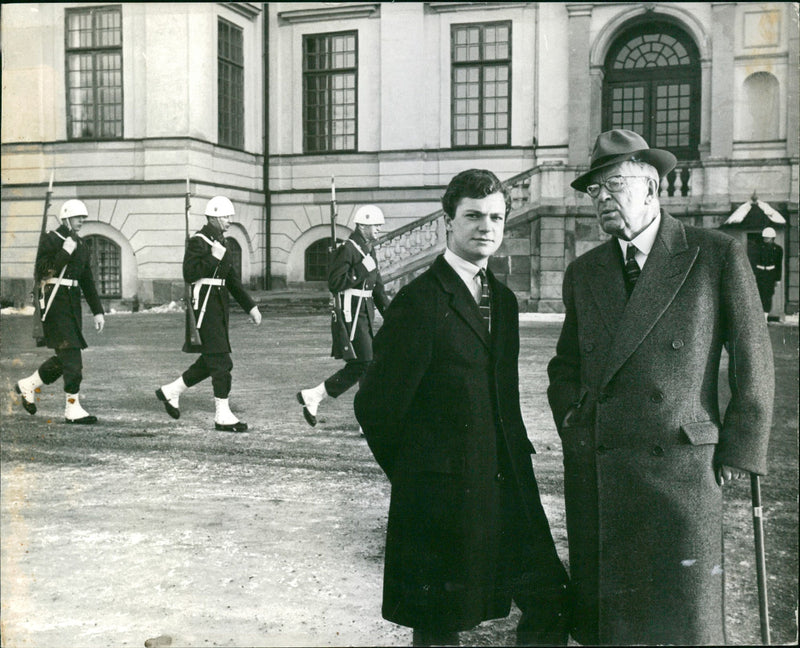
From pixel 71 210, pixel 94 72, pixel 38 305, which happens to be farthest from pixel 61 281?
pixel 94 72

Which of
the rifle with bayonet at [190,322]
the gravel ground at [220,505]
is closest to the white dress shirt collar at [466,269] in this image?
the gravel ground at [220,505]

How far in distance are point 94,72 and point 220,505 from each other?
2.56 m

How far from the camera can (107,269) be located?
4.84 m

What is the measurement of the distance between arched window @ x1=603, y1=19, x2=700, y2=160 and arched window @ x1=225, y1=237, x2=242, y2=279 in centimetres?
209

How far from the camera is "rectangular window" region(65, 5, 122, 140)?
4543 millimetres

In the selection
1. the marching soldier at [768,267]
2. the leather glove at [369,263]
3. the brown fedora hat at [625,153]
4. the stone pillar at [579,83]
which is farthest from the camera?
the leather glove at [369,263]

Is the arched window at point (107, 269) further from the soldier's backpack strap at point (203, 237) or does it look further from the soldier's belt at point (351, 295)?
the soldier's belt at point (351, 295)

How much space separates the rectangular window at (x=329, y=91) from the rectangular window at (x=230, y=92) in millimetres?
374

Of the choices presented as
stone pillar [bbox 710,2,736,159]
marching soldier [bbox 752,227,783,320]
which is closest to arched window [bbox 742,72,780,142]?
stone pillar [bbox 710,2,736,159]

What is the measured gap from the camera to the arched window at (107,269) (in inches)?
187

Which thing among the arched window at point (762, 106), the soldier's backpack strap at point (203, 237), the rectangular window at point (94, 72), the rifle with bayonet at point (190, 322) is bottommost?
the rifle with bayonet at point (190, 322)

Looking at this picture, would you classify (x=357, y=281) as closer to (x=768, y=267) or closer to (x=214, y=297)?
(x=214, y=297)

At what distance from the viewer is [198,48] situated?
451 cm

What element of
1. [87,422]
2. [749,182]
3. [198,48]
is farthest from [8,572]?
[749,182]
